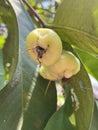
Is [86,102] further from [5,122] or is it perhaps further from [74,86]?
[5,122]

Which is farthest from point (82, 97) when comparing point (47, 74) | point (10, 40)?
point (10, 40)

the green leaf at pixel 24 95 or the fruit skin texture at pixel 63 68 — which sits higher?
the fruit skin texture at pixel 63 68

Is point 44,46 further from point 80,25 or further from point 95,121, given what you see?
point 95,121

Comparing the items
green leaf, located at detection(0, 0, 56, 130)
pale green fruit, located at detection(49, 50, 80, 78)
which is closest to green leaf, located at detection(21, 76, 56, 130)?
green leaf, located at detection(0, 0, 56, 130)

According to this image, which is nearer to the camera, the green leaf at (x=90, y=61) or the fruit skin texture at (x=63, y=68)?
the fruit skin texture at (x=63, y=68)

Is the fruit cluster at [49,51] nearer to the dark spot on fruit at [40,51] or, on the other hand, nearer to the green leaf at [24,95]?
the dark spot on fruit at [40,51]

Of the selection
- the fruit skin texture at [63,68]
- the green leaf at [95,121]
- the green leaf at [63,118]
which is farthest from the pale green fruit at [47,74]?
the green leaf at [95,121]
